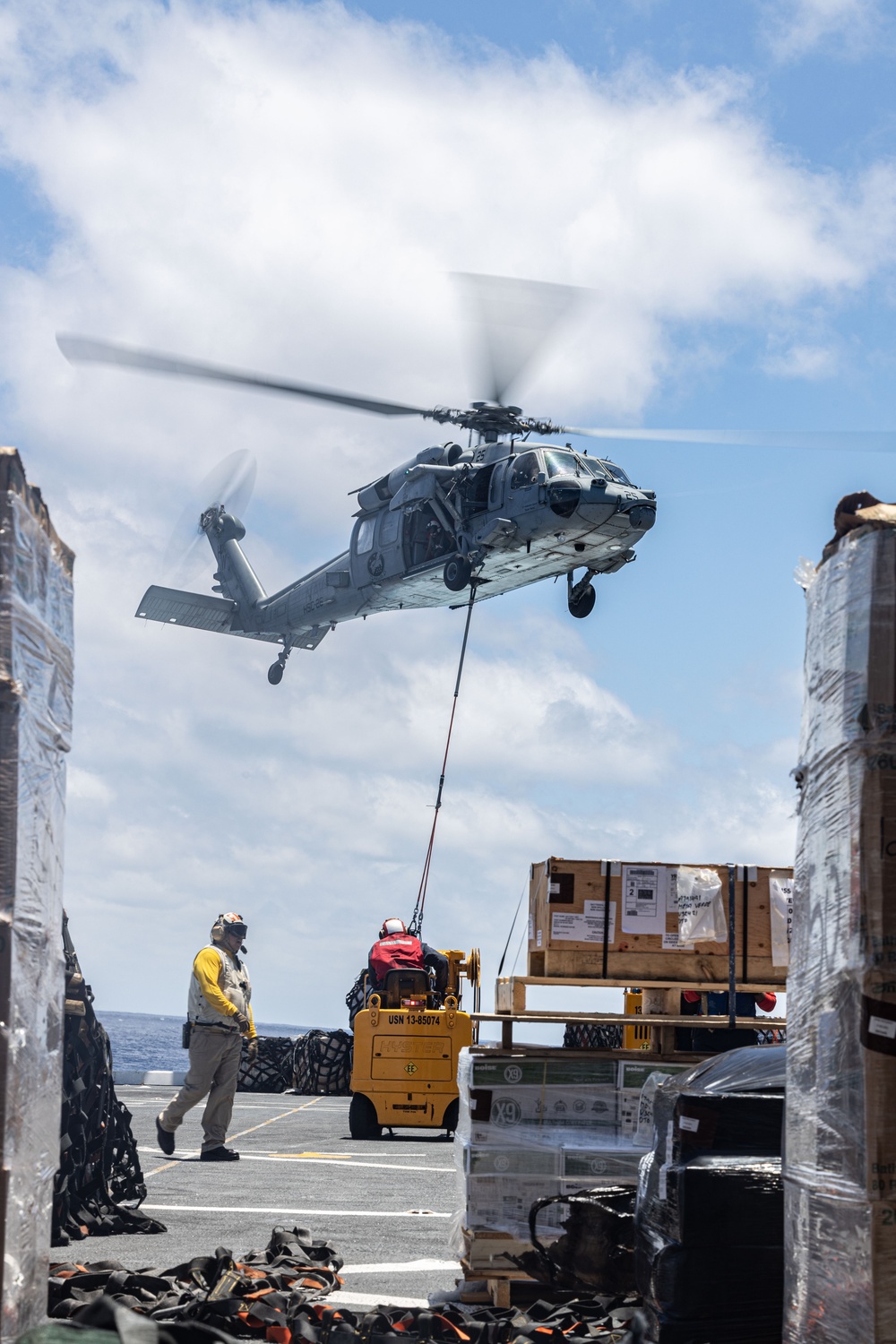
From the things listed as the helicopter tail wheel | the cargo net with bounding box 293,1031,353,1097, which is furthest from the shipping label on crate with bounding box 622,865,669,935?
the helicopter tail wheel

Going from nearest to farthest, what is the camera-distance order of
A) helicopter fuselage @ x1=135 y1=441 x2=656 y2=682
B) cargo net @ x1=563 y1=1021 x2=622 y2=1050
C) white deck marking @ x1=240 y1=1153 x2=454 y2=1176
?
white deck marking @ x1=240 y1=1153 x2=454 y2=1176
cargo net @ x1=563 y1=1021 x2=622 y2=1050
helicopter fuselage @ x1=135 y1=441 x2=656 y2=682

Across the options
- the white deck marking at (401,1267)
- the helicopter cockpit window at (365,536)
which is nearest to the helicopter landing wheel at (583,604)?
the helicopter cockpit window at (365,536)

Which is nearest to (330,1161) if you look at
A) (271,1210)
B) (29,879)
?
(271,1210)

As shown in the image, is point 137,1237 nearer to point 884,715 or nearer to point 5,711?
point 5,711

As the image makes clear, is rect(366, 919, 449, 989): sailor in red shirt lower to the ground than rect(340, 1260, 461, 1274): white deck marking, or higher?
higher

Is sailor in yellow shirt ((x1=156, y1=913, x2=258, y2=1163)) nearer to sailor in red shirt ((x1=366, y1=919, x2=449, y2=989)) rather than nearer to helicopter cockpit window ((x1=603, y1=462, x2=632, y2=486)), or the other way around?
sailor in red shirt ((x1=366, y1=919, x2=449, y2=989))

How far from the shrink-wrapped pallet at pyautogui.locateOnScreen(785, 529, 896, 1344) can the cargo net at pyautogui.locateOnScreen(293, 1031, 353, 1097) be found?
18.9 meters

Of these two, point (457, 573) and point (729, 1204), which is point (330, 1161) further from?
point (457, 573)

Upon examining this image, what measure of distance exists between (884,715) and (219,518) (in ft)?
126

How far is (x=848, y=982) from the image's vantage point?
3.58 m

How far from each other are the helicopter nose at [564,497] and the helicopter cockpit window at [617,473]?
1062 millimetres

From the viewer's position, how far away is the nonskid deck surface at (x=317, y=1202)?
6.87 meters

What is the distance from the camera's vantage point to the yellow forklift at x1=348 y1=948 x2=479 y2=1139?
48.1 ft

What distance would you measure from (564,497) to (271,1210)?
1447 cm
